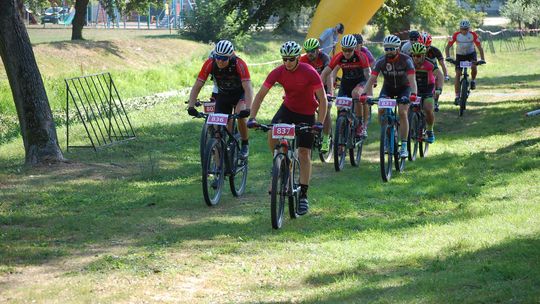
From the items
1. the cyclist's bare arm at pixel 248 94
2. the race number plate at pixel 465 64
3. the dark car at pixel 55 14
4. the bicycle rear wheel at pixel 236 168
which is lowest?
the dark car at pixel 55 14

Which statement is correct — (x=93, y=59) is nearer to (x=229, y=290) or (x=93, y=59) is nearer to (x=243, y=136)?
(x=243, y=136)

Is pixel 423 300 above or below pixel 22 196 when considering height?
above

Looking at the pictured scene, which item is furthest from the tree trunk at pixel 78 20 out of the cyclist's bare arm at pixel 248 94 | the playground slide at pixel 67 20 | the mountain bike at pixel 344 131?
the cyclist's bare arm at pixel 248 94

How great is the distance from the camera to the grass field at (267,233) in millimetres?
8594

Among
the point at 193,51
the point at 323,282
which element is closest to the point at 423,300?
the point at 323,282

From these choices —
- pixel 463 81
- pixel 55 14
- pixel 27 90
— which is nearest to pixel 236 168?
pixel 27 90

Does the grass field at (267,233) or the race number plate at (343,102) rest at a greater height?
the race number plate at (343,102)

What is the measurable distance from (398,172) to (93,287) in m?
7.47

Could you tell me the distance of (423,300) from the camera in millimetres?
7723

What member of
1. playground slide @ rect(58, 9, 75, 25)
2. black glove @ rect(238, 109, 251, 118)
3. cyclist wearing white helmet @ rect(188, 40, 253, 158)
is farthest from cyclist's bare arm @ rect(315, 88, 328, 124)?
playground slide @ rect(58, 9, 75, 25)

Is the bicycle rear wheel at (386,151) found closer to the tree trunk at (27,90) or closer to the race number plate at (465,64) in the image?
the tree trunk at (27,90)

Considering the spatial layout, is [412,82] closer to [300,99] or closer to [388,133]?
[388,133]

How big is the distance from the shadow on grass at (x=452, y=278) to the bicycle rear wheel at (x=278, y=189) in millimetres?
1652

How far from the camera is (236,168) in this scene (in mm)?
13211
